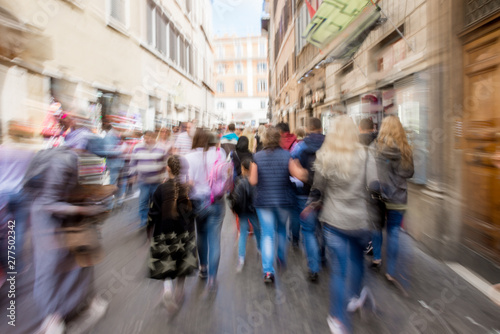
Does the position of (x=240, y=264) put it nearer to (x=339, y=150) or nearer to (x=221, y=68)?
(x=339, y=150)

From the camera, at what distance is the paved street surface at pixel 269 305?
10.2ft

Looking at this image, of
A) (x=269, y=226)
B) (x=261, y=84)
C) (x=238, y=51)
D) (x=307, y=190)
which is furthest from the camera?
(x=261, y=84)

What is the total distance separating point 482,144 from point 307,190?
2497 mm

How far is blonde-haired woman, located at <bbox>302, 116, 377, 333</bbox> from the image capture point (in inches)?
113

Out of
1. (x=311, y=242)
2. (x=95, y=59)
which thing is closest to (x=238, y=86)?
(x=95, y=59)

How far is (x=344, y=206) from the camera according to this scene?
2.88 metres

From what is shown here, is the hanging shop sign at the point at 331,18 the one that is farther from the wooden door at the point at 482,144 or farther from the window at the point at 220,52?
the window at the point at 220,52

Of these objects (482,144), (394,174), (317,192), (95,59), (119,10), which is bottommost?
(317,192)

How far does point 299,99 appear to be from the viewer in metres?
19.7

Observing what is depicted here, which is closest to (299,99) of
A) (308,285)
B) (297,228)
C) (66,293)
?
(297,228)

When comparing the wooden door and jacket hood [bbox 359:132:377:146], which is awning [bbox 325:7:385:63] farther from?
jacket hood [bbox 359:132:377:146]

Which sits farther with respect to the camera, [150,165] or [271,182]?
[150,165]

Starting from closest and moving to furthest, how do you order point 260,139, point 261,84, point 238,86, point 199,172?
point 199,172 < point 260,139 < point 238,86 < point 261,84

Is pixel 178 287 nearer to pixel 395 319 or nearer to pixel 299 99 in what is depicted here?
pixel 395 319
